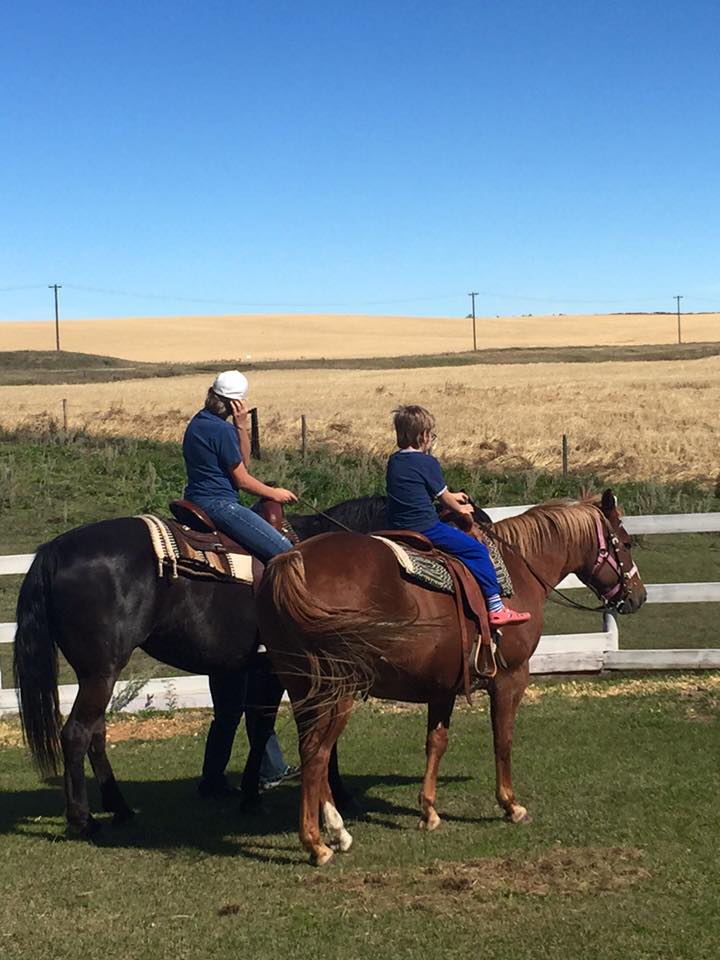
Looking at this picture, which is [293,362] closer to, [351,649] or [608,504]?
[608,504]

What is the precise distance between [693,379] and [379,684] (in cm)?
4398

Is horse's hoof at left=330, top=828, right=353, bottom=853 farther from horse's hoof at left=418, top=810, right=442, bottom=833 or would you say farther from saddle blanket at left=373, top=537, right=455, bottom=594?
saddle blanket at left=373, top=537, right=455, bottom=594

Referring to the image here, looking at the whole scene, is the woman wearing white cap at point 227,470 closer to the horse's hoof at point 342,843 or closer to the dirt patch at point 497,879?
the horse's hoof at point 342,843

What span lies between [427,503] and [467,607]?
68 centimetres

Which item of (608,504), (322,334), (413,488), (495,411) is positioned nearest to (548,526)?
(608,504)

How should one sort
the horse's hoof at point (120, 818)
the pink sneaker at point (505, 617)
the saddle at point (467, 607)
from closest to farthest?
the saddle at point (467, 607) < the pink sneaker at point (505, 617) < the horse's hoof at point (120, 818)

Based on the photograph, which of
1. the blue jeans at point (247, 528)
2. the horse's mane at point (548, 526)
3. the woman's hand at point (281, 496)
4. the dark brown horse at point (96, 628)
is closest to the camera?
the dark brown horse at point (96, 628)

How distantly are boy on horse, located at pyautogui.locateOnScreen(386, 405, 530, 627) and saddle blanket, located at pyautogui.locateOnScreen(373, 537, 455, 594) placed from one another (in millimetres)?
216

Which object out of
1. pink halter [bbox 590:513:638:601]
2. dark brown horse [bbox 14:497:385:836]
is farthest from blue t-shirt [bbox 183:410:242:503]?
pink halter [bbox 590:513:638:601]

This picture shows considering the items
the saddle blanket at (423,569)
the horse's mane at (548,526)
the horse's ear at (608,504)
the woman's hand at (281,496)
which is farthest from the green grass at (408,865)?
the woman's hand at (281,496)

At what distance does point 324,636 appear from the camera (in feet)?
19.4

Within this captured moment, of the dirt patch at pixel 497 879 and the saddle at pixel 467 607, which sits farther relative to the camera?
the saddle at pixel 467 607

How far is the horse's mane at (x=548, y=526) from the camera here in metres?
7.13

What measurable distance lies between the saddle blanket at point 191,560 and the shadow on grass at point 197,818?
1.49 metres
